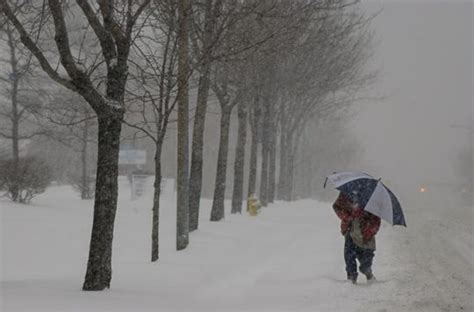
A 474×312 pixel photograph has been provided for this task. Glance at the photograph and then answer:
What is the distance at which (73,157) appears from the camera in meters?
53.2

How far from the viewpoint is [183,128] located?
43.0ft

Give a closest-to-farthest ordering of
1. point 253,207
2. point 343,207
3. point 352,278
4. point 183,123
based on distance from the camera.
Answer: point 352,278, point 343,207, point 183,123, point 253,207

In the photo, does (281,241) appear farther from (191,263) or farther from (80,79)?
(80,79)

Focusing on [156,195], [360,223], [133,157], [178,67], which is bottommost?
[360,223]

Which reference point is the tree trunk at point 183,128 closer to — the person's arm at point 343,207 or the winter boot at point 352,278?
the person's arm at point 343,207

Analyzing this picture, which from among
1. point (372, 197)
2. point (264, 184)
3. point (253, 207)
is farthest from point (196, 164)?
point (264, 184)

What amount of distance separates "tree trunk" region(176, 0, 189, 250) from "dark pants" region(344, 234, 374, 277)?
3824 millimetres

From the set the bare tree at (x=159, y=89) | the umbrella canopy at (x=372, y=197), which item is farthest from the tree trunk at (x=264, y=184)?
the umbrella canopy at (x=372, y=197)

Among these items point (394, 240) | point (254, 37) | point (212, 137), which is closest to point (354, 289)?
point (254, 37)

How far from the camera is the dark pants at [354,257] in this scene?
1094 centimetres

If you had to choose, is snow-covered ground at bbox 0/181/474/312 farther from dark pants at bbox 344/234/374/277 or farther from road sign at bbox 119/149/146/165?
road sign at bbox 119/149/146/165

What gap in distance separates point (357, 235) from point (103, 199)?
Result: 4.18 m

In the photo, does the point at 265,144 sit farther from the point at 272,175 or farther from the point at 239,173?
the point at 239,173

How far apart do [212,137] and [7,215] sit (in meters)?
45.3
